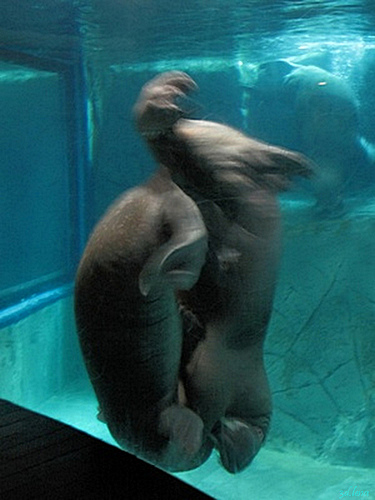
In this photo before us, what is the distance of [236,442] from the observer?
5.13 ft

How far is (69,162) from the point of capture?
2227 millimetres

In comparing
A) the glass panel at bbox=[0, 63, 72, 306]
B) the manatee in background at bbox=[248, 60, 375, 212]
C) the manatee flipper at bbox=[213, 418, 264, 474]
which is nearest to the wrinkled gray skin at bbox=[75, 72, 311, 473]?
the manatee flipper at bbox=[213, 418, 264, 474]

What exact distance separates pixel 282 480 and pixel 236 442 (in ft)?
0.94

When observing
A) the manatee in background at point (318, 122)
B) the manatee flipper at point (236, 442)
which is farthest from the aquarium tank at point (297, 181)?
the manatee flipper at point (236, 442)

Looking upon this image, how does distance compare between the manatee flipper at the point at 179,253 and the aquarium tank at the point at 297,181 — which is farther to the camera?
the aquarium tank at the point at 297,181

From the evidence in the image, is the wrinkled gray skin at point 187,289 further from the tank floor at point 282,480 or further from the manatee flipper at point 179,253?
the tank floor at point 282,480

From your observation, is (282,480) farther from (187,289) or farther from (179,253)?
(179,253)

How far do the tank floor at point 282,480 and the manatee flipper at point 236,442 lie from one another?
11cm

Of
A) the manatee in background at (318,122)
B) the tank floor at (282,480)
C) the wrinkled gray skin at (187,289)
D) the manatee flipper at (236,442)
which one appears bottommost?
the tank floor at (282,480)

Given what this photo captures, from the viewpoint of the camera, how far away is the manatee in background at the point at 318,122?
1.64 metres

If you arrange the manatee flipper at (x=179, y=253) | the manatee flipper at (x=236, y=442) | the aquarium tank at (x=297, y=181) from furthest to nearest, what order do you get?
the aquarium tank at (x=297, y=181) < the manatee flipper at (x=236, y=442) < the manatee flipper at (x=179, y=253)

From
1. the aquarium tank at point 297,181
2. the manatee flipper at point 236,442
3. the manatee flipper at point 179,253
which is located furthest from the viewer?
the aquarium tank at point 297,181

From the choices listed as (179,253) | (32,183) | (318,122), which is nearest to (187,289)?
(179,253)

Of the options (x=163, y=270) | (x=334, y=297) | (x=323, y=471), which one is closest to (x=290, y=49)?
(x=334, y=297)
